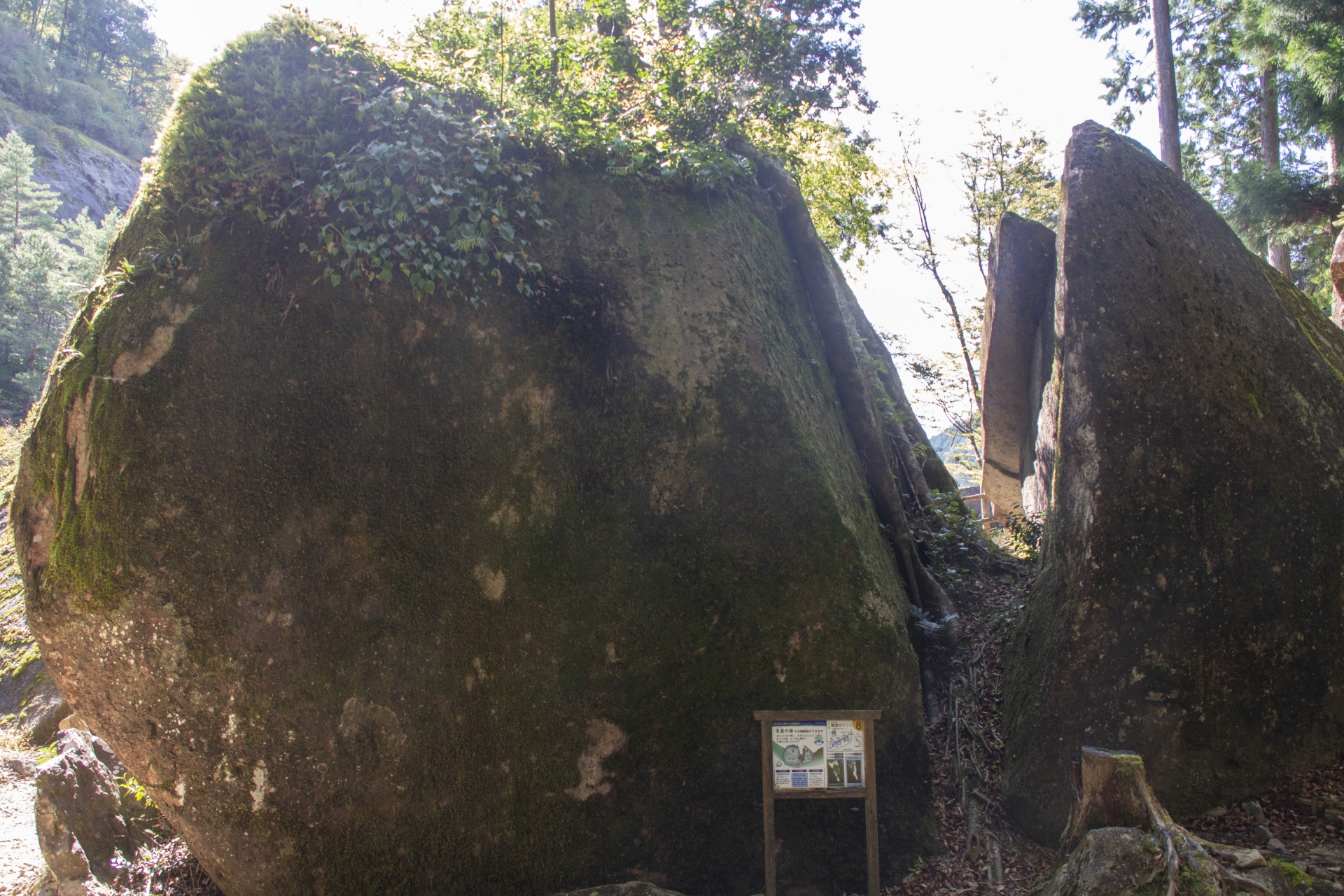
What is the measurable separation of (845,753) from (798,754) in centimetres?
28

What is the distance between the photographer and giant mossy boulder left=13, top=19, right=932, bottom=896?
163 inches

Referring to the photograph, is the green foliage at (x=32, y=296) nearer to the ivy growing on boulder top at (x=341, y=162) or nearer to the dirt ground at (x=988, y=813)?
the ivy growing on boulder top at (x=341, y=162)

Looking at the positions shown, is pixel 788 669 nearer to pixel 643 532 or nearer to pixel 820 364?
pixel 643 532

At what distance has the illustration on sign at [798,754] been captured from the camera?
4281mm

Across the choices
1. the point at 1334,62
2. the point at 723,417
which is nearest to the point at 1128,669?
the point at 723,417

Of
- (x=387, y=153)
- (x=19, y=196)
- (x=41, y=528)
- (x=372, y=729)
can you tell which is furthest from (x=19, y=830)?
(x=19, y=196)

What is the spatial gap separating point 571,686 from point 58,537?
3.03 meters

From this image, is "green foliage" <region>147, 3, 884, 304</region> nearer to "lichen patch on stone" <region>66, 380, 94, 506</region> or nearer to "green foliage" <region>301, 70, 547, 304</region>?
"green foliage" <region>301, 70, 547, 304</region>

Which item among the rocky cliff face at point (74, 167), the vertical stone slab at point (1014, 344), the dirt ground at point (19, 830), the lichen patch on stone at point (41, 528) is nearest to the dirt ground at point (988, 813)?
the vertical stone slab at point (1014, 344)

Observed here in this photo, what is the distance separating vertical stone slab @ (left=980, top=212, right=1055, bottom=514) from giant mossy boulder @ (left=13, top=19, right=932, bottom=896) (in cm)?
463

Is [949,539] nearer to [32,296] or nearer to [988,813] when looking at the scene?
[988,813]

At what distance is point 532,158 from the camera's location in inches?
211

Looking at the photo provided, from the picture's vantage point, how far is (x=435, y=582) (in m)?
4.51

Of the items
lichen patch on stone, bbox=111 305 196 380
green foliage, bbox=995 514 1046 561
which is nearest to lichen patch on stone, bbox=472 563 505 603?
lichen patch on stone, bbox=111 305 196 380
